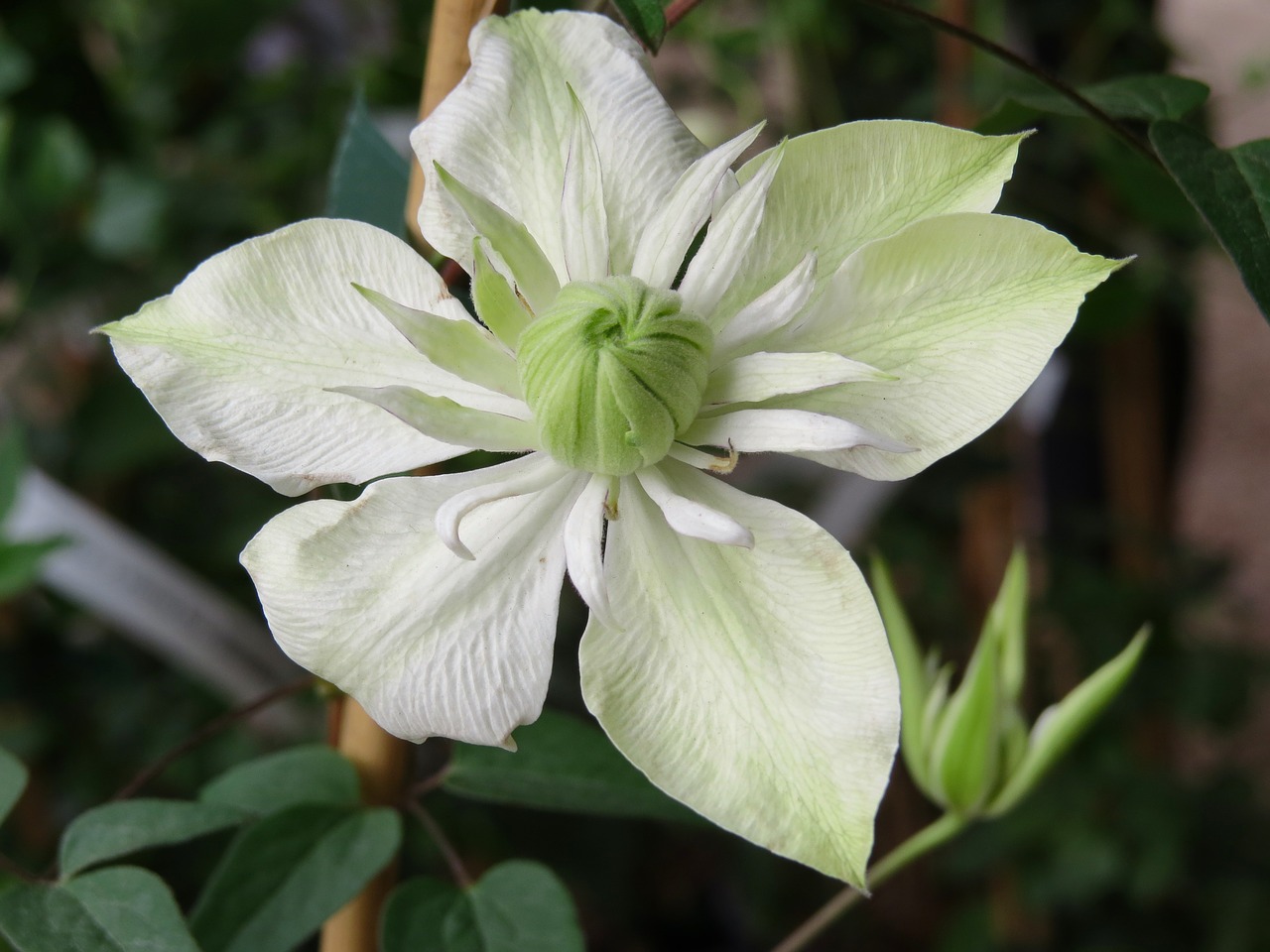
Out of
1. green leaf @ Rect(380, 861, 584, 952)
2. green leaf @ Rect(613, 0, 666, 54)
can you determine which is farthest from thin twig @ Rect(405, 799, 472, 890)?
green leaf @ Rect(613, 0, 666, 54)

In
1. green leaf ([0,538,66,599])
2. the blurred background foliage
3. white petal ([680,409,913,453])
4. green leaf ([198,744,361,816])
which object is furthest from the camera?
the blurred background foliage

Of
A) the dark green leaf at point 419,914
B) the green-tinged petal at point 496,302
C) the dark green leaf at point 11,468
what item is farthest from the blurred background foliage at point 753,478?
the green-tinged petal at point 496,302

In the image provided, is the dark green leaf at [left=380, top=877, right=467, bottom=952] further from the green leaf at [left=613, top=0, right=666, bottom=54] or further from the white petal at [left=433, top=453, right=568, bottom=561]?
the green leaf at [left=613, top=0, right=666, bottom=54]

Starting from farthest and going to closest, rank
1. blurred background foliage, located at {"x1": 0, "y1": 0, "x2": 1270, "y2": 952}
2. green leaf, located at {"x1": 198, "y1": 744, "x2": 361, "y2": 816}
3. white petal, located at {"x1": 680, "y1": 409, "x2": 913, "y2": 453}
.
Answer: blurred background foliage, located at {"x1": 0, "y1": 0, "x2": 1270, "y2": 952} < green leaf, located at {"x1": 198, "y1": 744, "x2": 361, "y2": 816} < white petal, located at {"x1": 680, "y1": 409, "x2": 913, "y2": 453}

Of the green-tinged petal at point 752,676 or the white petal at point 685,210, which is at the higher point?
the white petal at point 685,210

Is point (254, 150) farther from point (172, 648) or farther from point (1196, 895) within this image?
point (1196, 895)

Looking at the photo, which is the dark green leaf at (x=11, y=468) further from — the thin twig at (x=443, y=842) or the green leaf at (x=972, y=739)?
the green leaf at (x=972, y=739)

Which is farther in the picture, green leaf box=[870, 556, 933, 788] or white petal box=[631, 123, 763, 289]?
green leaf box=[870, 556, 933, 788]

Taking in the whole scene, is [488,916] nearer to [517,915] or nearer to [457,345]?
[517,915]

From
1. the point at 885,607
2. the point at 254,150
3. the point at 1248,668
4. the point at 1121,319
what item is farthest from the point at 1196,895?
the point at 254,150
